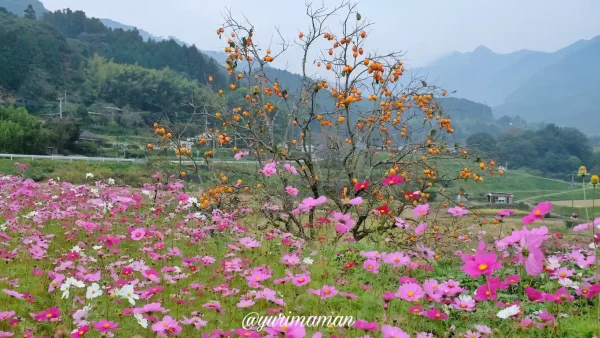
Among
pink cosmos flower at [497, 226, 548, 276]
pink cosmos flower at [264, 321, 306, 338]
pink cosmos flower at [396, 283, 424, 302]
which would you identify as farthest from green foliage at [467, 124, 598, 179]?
pink cosmos flower at [264, 321, 306, 338]

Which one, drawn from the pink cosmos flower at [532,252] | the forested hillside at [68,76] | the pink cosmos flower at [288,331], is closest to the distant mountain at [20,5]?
the forested hillside at [68,76]

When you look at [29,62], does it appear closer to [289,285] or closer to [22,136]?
[22,136]

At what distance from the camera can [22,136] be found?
30516mm

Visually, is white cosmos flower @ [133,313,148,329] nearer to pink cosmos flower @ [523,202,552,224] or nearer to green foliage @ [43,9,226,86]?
pink cosmos flower @ [523,202,552,224]

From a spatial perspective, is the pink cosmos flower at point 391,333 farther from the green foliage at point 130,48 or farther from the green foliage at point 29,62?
the green foliage at point 130,48

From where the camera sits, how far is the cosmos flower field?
1.77 metres

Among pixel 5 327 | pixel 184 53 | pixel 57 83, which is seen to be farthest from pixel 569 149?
pixel 5 327

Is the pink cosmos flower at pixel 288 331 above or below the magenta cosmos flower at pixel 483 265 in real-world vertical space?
below

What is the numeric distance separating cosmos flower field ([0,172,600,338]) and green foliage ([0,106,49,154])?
1130 inches

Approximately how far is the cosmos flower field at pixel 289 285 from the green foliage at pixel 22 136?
28.7 meters

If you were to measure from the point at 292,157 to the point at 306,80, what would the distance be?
997mm

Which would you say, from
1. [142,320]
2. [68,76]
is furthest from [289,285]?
[68,76]

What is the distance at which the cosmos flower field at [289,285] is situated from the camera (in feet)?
5.80

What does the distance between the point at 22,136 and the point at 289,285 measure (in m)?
32.2
